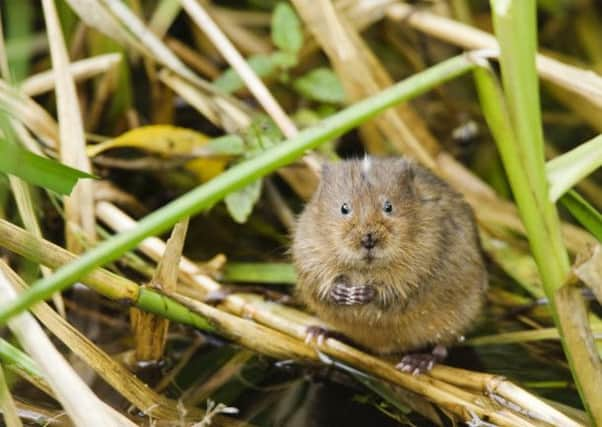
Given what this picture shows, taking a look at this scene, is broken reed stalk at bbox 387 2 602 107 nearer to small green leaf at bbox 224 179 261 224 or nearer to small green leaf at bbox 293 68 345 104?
small green leaf at bbox 293 68 345 104

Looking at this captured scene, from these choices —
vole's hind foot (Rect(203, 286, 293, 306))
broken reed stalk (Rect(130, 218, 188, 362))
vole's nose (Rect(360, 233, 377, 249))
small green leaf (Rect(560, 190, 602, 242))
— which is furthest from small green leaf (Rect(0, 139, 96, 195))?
vole's hind foot (Rect(203, 286, 293, 306))

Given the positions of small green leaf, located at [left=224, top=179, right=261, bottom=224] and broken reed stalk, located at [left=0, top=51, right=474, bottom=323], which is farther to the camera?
small green leaf, located at [left=224, top=179, right=261, bottom=224]

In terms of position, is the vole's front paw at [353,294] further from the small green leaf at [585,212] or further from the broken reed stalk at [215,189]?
the broken reed stalk at [215,189]

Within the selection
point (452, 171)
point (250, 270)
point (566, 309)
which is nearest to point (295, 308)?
point (250, 270)

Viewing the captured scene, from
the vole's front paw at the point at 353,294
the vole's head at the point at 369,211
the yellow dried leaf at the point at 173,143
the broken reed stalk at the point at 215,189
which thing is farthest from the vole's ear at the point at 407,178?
the broken reed stalk at the point at 215,189

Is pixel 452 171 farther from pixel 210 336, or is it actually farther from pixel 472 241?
pixel 210 336

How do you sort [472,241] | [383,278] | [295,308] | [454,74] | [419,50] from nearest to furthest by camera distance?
1. [454,74]
2. [383,278]
3. [472,241]
4. [295,308]
5. [419,50]

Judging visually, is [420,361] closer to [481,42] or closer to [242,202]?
[242,202]
